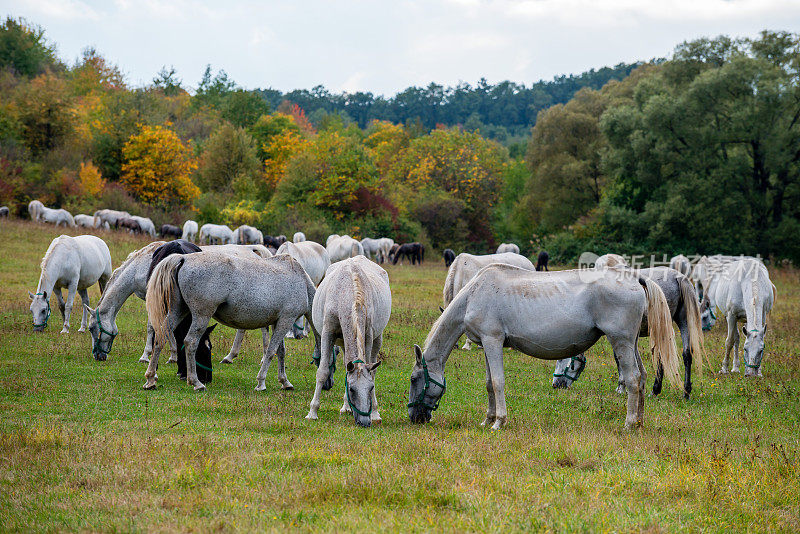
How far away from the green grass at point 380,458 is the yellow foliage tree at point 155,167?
3986 centimetres

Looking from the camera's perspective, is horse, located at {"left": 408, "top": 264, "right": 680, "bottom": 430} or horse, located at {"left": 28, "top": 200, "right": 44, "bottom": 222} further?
horse, located at {"left": 28, "top": 200, "right": 44, "bottom": 222}

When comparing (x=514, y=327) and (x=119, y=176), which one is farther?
(x=119, y=176)

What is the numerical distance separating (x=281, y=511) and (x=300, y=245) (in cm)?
1323

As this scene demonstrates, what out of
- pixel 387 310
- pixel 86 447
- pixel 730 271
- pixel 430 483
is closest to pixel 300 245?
pixel 387 310

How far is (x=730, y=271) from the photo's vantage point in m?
14.3

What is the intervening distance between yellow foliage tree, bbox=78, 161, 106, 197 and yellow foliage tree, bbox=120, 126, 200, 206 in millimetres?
1938

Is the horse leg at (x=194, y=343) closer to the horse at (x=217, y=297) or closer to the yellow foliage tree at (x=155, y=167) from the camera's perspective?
the horse at (x=217, y=297)

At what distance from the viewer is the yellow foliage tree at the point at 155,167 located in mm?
48656

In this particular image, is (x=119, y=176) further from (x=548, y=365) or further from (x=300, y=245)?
(x=548, y=365)

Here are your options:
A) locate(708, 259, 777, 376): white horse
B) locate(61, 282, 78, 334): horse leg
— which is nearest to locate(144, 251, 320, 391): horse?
locate(61, 282, 78, 334): horse leg

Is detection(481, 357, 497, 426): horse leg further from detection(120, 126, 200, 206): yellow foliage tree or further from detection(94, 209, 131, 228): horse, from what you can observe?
detection(120, 126, 200, 206): yellow foliage tree

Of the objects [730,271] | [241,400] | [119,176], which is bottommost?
[241,400]

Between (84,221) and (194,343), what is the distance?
35.9 meters

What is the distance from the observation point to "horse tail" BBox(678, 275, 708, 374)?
9.37m
